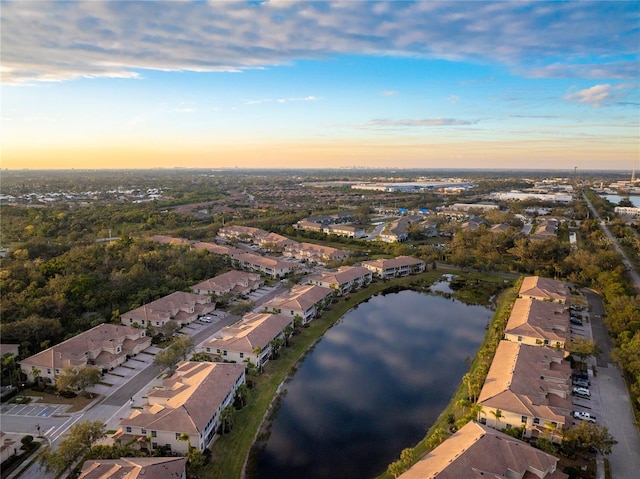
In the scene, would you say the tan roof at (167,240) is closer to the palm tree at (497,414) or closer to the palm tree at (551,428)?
the palm tree at (497,414)

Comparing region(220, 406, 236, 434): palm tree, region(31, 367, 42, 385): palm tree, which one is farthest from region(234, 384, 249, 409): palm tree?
region(31, 367, 42, 385): palm tree

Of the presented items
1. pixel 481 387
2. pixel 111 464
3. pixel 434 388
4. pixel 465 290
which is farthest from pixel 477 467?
pixel 465 290

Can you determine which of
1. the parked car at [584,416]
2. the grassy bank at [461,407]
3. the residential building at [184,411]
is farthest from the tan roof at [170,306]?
the parked car at [584,416]

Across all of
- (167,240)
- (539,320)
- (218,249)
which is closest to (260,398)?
(539,320)

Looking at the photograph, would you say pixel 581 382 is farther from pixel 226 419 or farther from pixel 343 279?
pixel 343 279

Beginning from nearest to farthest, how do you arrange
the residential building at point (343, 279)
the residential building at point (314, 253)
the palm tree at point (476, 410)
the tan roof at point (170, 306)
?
1. the palm tree at point (476, 410)
2. the tan roof at point (170, 306)
3. the residential building at point (343, 279)
4. the residential building at point (314, 253)
